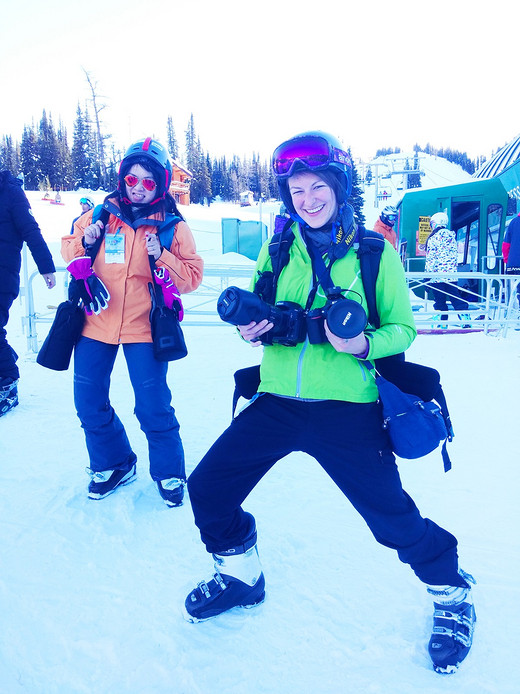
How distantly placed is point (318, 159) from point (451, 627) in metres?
1.76

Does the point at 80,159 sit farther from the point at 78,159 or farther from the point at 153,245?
the point at 153,245

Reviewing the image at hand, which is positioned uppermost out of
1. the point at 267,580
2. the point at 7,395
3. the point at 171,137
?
the point at 171,137

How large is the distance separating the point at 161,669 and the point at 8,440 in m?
2.46

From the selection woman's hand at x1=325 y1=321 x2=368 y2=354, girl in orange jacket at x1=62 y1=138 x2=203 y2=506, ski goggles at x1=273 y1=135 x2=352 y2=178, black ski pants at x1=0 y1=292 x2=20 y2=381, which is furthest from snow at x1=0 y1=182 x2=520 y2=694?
ski goggles at x1=273 y1=135 x2=352 y2=178

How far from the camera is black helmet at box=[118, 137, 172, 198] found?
104 inches

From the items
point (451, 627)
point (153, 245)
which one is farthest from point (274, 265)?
point (451, 627)

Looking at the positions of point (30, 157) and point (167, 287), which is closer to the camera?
point (167, 287)

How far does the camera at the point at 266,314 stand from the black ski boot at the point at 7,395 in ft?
10.4

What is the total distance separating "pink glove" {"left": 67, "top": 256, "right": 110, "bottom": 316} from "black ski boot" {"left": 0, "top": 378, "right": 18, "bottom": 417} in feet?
6.17

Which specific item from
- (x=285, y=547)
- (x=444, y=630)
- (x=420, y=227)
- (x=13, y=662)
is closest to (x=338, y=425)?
(x=444, y=630)

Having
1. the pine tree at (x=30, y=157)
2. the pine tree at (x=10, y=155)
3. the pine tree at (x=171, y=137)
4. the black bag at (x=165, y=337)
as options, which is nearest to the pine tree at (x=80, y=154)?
the pine tree at (x=30, y=157)

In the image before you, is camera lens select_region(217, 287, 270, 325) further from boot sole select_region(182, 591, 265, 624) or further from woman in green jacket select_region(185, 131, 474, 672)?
boot sole select_region(182, 591, 265, 624)

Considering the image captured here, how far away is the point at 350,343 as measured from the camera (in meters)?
1.56

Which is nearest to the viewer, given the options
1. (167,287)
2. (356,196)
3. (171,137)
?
(167,287)
